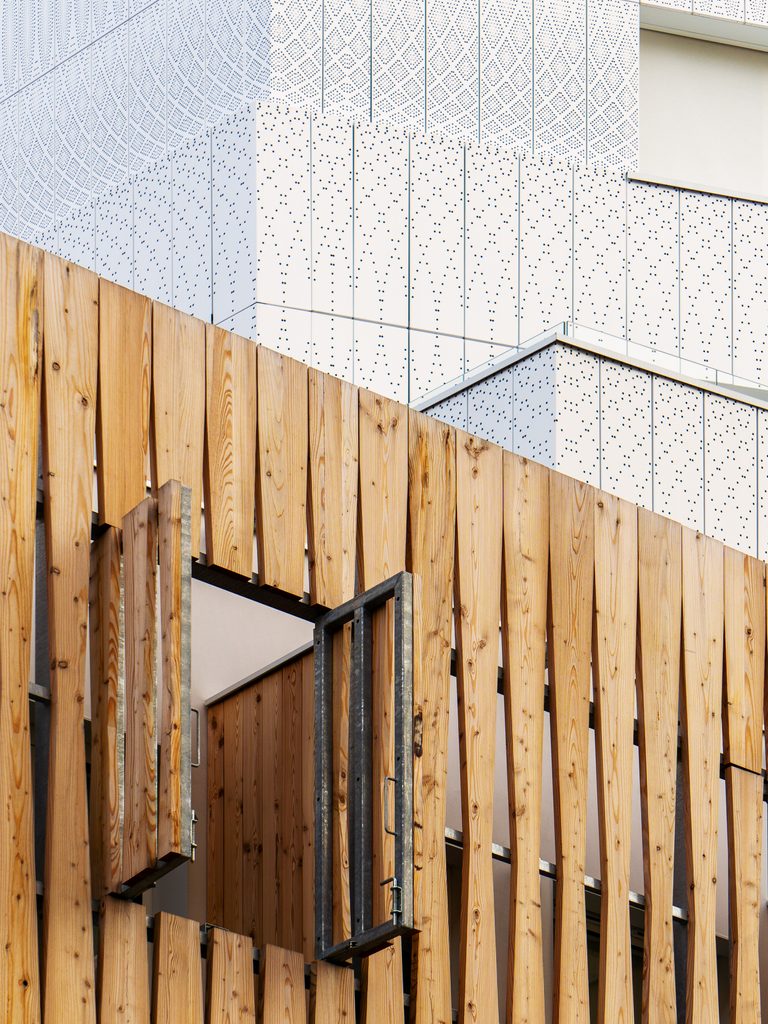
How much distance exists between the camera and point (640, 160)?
759 inches

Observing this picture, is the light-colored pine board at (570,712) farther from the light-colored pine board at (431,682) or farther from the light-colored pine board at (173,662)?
the light-colored pine board at (173,662)

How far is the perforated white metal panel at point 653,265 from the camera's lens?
1766cm

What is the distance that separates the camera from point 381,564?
1084 cm

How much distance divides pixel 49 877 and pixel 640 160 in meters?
11.9

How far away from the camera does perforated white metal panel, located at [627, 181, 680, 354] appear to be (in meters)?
17.7

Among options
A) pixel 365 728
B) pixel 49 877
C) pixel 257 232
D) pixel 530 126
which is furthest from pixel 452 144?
pixel 49 877

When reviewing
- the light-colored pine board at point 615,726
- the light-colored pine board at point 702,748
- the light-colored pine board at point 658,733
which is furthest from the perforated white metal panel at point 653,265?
the light-colored pine board at point 615,726

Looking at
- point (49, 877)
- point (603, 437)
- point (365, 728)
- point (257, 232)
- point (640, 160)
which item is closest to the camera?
point (49, 877)

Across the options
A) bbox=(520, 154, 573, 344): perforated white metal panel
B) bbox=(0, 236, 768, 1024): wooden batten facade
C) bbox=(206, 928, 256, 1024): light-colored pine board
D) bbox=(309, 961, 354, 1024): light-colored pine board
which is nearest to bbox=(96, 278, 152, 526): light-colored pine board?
bbox=(0, 236, 768, 1024): wooden batten facade

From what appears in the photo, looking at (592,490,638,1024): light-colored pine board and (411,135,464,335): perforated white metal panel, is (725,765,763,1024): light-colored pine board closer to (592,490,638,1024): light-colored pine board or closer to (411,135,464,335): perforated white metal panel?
(592,490,638,1024): light-colored pine board

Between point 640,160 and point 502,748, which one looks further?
point 640,160

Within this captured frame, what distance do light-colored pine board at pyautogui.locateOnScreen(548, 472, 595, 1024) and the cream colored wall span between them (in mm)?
7897

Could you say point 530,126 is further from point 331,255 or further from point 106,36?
point 106,36

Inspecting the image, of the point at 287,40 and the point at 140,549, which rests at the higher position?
the point at 287,40
